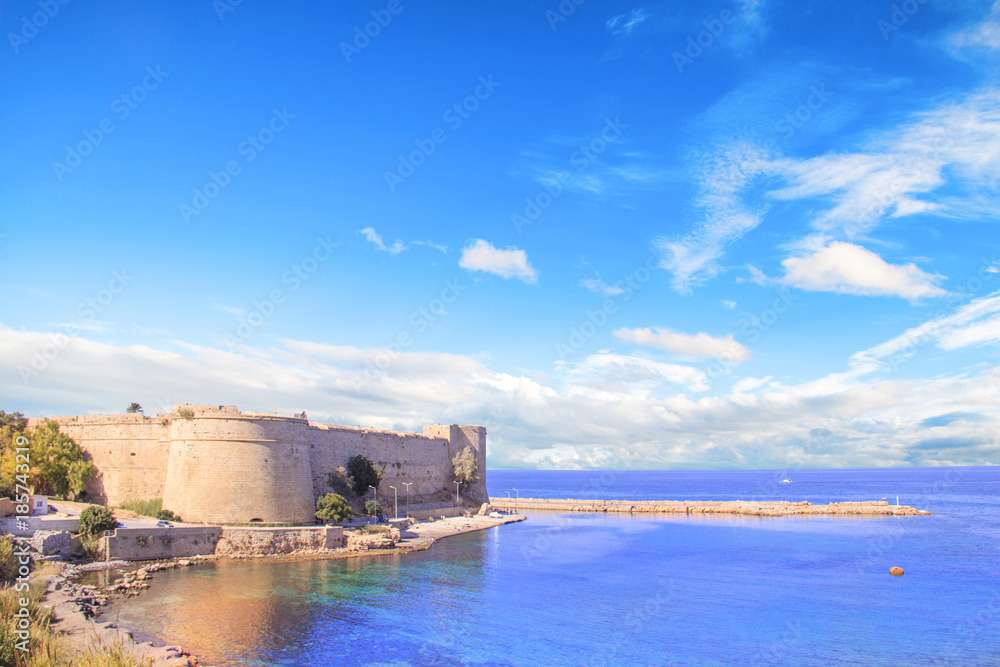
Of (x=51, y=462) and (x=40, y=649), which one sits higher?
(x=51, y=462)

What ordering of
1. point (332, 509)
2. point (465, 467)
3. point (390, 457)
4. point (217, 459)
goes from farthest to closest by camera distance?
point (465, 467) < point (390, 457) < point (332, 509) < point (217, 459)

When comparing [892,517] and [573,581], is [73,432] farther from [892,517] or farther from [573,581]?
[892,517]

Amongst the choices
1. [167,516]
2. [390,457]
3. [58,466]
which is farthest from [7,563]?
[390,457]

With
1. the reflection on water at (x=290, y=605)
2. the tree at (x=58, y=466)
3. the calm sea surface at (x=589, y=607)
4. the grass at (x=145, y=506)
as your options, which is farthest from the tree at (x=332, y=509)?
the tree at (x=58, y=466)

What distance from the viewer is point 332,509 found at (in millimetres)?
33375

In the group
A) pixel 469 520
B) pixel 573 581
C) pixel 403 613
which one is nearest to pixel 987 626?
pixel 573 581

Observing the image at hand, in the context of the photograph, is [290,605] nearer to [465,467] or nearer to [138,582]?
[138,582]

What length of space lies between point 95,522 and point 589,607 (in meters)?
20.0

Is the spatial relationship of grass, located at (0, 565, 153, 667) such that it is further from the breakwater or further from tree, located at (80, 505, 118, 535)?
the breakwater

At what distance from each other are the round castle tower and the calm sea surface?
4.25 m

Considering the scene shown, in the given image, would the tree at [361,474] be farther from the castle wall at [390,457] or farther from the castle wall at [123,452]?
the castle wall at [123,452]

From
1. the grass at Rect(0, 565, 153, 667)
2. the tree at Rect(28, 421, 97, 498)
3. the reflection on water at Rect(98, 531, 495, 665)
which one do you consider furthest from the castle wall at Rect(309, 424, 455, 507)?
the grass at Rect(0, 565, 153, 667)

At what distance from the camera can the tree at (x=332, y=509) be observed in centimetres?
3322

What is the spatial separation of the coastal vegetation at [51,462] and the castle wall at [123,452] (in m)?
0.63
